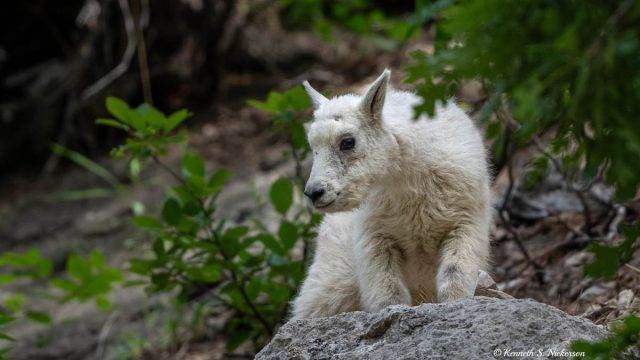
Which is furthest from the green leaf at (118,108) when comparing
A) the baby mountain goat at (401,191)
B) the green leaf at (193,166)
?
the baby mountain goat at (401,191)

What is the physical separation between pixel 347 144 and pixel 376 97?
0.33 metres

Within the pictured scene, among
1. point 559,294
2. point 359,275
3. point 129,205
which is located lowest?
point 559,294

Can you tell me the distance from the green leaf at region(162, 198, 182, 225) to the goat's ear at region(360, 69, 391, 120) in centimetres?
169

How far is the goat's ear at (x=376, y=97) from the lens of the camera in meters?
5.34

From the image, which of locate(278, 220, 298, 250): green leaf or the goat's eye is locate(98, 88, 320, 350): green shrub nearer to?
locate(278, 220, 298, 250): green leaf

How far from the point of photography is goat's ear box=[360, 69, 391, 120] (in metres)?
5.34

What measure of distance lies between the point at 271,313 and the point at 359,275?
58.9 inches

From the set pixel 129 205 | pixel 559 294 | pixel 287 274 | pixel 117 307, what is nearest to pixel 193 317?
pixel 117 307

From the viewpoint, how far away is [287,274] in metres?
6.71

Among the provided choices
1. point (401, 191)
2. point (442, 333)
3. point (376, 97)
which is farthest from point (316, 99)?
point (442, 333)

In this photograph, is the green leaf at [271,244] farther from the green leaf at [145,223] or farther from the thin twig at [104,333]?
the thin twig at [104,333]

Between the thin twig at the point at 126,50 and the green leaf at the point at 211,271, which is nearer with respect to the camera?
the green leaf at the point at 211,271

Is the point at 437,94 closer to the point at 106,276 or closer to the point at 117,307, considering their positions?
the point at 106,276

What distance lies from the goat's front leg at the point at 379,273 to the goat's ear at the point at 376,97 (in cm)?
78
